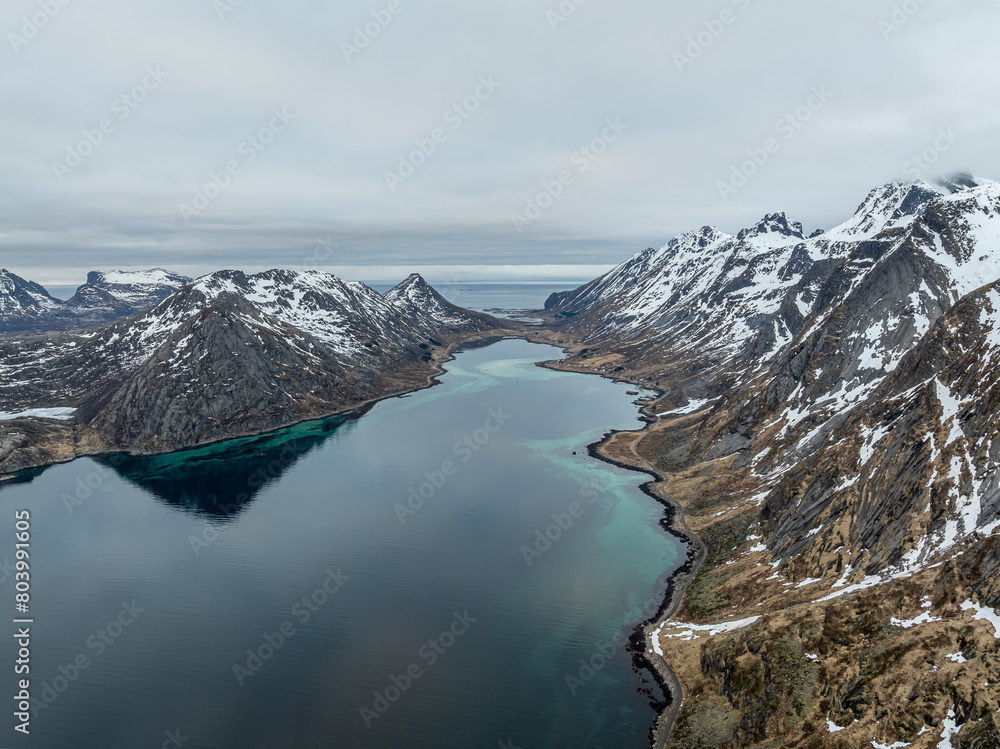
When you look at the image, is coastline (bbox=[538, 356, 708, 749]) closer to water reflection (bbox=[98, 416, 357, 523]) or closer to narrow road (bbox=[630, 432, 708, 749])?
narrow road (bbox=[630, 432, 708, 749])

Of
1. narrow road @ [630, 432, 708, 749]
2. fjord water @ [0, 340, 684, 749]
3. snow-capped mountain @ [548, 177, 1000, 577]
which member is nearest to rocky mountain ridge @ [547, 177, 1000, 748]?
snow-capped mountain @ [548, 177, 1000, 577]

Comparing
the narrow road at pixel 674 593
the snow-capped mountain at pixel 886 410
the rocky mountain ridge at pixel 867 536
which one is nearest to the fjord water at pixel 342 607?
the narrow road at pixel 674 593

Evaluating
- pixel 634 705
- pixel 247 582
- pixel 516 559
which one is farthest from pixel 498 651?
pixel 247 582

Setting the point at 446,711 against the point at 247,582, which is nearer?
the point at 446,711

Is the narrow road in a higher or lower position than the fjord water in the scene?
lower

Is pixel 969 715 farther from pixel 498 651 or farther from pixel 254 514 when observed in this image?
pixel 254 514

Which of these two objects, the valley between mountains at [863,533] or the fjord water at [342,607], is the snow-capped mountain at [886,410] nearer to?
the valley between mountains at [863,533]
